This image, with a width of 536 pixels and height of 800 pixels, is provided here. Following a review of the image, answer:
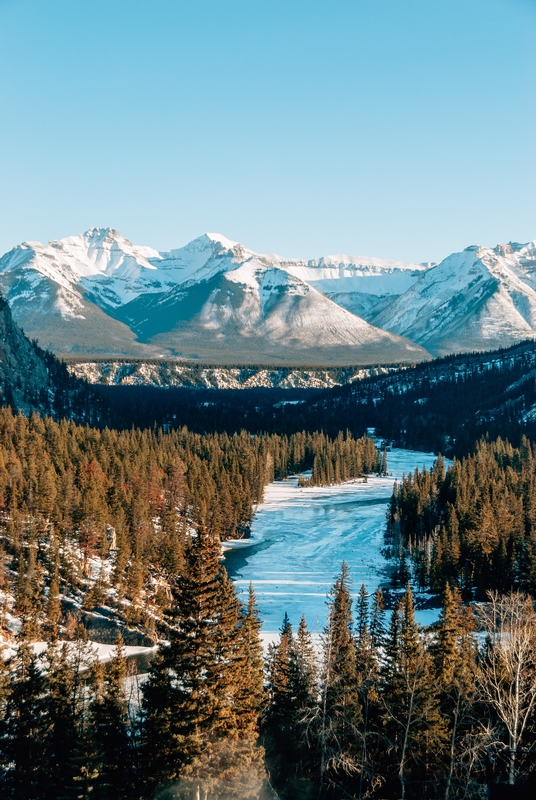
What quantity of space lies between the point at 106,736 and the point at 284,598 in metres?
44.0

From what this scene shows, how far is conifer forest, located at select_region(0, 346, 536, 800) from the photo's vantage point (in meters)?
30.9

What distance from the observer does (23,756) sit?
1523 inches

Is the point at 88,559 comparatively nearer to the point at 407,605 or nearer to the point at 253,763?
the point at 407,605

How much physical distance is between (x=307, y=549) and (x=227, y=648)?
77.6 m

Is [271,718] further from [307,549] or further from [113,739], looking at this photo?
[307,549]

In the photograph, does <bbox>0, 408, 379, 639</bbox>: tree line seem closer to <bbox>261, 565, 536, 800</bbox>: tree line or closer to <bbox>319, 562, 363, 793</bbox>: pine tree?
<bbox>319, 562, 363, 793</bbox>: pine tree

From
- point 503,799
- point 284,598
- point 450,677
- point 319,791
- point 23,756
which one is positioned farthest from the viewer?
point 284,598

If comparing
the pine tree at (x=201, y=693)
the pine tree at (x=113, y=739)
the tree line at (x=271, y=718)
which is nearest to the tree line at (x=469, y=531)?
the tree line at (x=271, y=718)

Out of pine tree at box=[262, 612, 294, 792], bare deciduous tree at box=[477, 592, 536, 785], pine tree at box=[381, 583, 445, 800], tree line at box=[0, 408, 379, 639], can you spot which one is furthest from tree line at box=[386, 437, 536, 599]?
bare deciduous tree at box=[477, 592, 536, 785]

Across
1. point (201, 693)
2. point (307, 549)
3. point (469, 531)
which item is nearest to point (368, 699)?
point (201, 693)

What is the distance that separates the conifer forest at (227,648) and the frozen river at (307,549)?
3.28 metres

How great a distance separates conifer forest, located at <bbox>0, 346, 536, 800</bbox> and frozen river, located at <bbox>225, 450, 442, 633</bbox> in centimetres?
328

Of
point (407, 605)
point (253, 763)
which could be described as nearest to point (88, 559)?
point (407, 605)

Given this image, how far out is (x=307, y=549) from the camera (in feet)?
353
